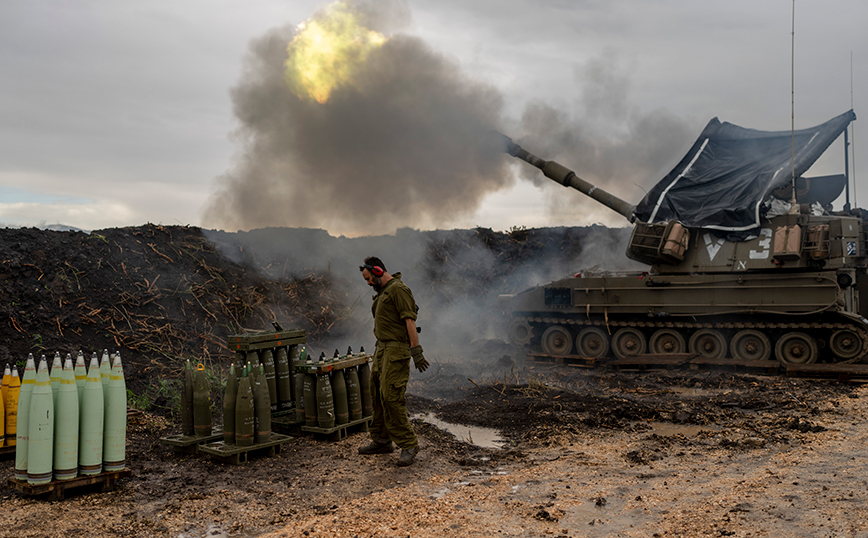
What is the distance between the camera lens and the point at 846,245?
43.7 feet

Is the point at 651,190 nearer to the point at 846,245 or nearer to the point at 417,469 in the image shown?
the point at 846,245

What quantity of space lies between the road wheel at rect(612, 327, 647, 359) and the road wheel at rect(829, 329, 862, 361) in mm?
3868

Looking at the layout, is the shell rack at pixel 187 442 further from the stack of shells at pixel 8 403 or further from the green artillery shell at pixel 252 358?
the stack of shells at pixel 8 403

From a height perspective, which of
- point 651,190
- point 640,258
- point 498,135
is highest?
point 498,135

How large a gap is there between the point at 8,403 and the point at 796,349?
14011mm

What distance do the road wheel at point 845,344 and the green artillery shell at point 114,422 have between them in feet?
44.2

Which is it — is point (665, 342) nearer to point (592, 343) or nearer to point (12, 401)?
point (592, 343)

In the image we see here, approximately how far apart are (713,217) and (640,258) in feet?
6.11

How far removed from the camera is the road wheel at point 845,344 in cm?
1302

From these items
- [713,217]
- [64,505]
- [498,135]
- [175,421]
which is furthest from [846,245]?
[64,505]

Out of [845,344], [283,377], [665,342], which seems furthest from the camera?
[665,342]

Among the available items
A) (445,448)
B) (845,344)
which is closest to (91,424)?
(445,448)

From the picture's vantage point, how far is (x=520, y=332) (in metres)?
16.9

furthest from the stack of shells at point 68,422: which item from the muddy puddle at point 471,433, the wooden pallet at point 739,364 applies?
the wooden pallet at point 739,364
